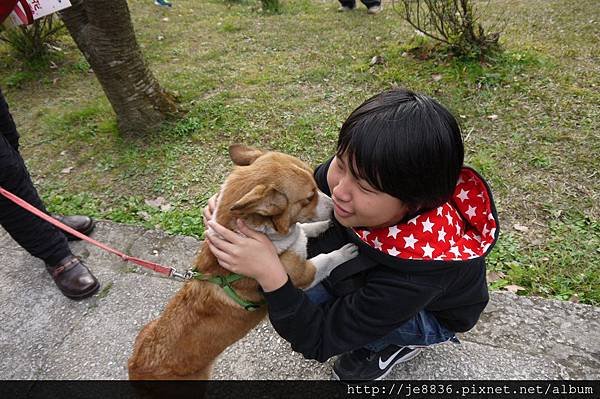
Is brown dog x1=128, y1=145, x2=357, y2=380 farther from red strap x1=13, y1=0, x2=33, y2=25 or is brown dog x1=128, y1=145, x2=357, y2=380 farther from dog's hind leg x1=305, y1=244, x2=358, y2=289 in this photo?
red strap x1=13, y1=0, x2=33, y2=25

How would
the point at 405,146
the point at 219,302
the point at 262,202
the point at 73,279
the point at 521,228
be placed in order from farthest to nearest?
the point at 521,228 → the point at 73,279 → the point at 219,302 → the point at 262,202 → the point at 405,146

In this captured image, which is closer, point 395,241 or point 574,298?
point 395,241

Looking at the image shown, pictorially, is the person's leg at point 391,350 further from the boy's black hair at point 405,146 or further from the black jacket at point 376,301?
the boy's black hair at point 405,146

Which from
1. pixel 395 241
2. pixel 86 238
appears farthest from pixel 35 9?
pixel 395 241

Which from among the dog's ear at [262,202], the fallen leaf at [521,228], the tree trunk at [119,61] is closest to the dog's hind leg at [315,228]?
the dog's ear at [262,202]

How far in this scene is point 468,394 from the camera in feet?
7.50

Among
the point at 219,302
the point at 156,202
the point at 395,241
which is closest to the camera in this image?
the point at 395,241

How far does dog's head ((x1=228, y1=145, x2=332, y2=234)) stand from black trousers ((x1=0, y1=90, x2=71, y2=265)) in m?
1.49

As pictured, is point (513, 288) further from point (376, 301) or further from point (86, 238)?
point (86, 238)

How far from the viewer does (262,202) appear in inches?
75.5

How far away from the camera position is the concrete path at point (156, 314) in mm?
2361

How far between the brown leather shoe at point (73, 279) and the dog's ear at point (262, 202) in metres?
1.82

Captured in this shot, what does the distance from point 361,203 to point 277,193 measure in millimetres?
518

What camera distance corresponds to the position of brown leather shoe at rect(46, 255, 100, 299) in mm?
2986
